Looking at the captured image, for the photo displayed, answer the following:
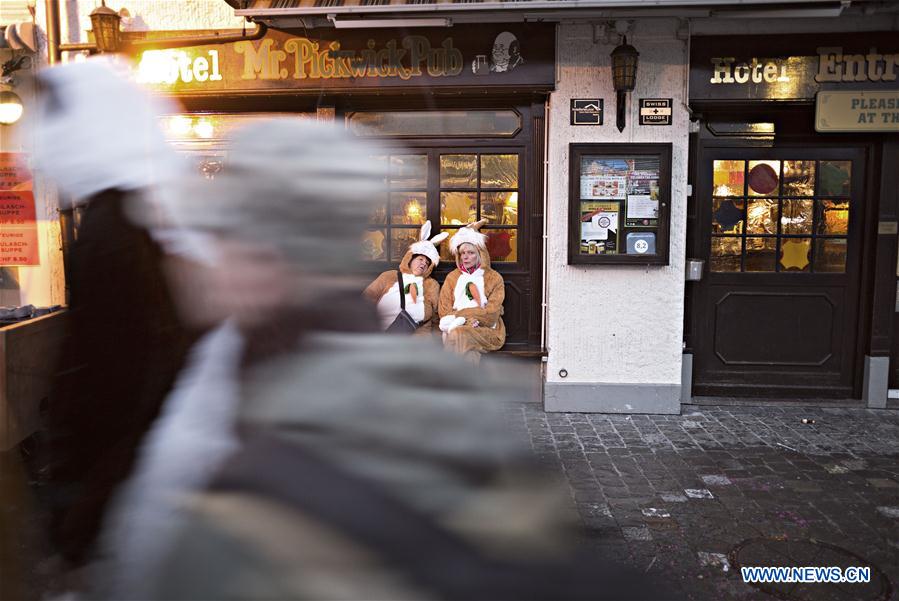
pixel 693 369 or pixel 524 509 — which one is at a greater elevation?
pixel 524 509

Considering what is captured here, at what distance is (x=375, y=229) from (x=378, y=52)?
5.62ft

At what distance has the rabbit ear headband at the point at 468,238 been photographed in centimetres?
670

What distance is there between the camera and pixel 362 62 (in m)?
6.71

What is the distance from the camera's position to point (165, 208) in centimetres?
221

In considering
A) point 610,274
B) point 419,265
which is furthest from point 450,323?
point 610,274

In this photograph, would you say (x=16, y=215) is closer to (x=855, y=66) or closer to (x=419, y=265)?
(x=419, y=265)

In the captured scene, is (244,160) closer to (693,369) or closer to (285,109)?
(285,109)

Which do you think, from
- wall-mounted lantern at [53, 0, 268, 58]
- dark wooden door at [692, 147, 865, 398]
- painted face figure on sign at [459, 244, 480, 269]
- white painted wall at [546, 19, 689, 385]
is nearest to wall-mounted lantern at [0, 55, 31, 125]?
wall-mounted lantern at [53, 0, 268, 58]

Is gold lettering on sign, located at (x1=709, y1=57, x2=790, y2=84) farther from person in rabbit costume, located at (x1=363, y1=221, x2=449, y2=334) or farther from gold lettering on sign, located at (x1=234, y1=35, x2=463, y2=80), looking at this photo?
person in rabbit costume, located at (x1=363, y1=221, x2=449, y2=334)

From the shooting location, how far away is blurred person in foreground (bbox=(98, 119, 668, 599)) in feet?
4.21

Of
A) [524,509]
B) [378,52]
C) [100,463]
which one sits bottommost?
[100,463]

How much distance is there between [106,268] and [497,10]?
4448 millimetres

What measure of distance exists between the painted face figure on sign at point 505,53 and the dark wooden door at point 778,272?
2.15m

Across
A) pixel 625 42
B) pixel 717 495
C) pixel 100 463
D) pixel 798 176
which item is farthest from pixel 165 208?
pixel 798 176
